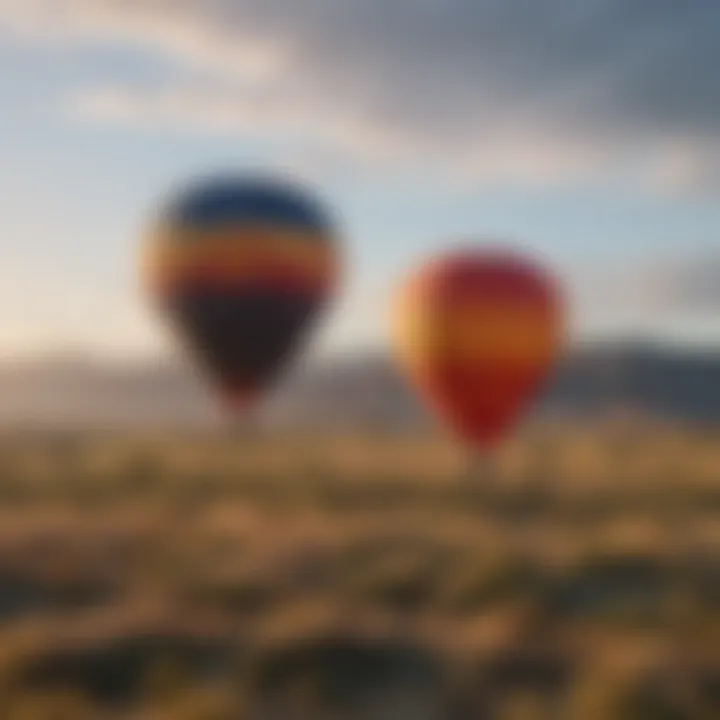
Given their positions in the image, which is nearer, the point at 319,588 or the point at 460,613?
the point at 460,613

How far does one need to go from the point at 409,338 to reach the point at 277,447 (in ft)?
115

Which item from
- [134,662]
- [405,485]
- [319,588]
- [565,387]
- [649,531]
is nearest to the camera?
[134,662]

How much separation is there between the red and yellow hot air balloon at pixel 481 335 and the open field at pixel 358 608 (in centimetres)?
225

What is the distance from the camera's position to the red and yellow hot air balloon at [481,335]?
27.5 m

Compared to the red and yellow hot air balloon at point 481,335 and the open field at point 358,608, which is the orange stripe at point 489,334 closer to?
the red and yellow hot air balloon at point 481,335

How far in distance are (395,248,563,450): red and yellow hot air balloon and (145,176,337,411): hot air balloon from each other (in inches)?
88.9

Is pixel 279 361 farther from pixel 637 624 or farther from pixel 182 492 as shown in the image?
A: pixel 637 624

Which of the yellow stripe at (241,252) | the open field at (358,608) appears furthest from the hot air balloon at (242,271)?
the open field at (358,608)

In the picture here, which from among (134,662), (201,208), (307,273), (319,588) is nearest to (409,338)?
(307,273)

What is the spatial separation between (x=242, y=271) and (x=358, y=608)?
12.6 m

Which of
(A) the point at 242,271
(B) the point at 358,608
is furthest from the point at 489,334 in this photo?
(B) the point at 358,608

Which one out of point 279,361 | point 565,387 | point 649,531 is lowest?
point 565,387

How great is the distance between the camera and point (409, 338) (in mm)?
28938

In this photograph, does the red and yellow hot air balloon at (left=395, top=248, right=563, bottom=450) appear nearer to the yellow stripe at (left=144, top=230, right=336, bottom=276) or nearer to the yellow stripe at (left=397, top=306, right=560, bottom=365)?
the yellow stripe at (left=397, top=306, right=560, bottom=365)
